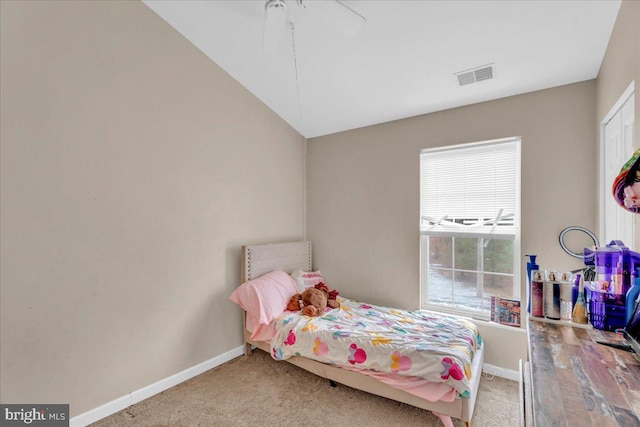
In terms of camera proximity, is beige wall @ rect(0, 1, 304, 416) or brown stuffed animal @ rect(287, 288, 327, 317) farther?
brown stuffed animal @ rect(287, 288, 327, 317)

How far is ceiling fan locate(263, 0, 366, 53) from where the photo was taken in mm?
1537

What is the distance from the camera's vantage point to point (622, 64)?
5.09 feet

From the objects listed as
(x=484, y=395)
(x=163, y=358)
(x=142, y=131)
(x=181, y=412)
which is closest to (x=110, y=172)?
(x=142, y=131)

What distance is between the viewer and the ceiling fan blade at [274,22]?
5.44ft

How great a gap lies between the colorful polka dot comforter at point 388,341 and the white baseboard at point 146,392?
2.09ft

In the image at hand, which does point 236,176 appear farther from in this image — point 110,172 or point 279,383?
point 279,383

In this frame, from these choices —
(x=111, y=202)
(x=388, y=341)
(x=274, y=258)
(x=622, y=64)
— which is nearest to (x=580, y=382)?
(x=388, y=341)

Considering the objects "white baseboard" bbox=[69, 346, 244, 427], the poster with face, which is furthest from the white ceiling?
"white baseboard" bbox=[69, 346, 244, 427]

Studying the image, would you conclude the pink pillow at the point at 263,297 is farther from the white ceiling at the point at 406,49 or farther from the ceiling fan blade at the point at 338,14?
the ceiling fan blade at the point at 338,14

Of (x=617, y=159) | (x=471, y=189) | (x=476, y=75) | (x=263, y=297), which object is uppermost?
(x=476, y=75)

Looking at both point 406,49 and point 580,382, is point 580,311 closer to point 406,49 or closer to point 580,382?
point 580,382

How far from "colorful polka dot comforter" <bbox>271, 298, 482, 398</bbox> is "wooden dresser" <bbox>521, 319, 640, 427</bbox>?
64 centimetres

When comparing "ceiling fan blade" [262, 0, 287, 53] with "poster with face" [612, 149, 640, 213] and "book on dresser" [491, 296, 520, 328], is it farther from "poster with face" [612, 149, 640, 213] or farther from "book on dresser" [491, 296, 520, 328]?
"book on dresser" [491, 296, 520, 328]

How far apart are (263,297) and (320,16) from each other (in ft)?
7.14
